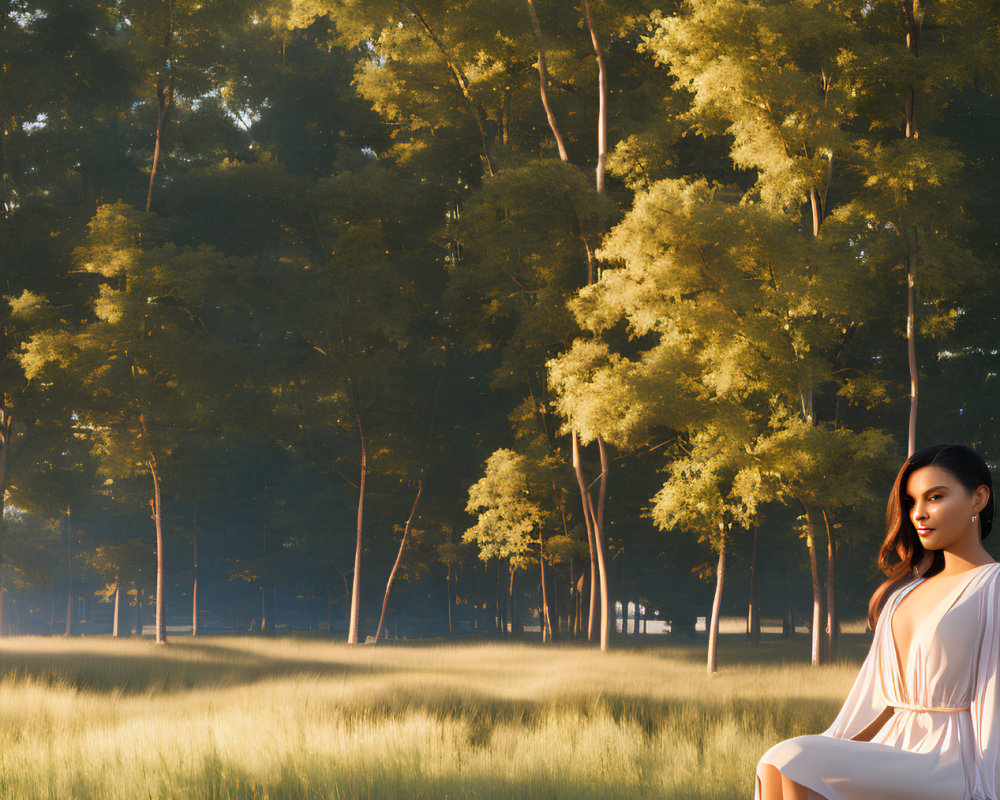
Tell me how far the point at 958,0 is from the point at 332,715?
15.1 metres

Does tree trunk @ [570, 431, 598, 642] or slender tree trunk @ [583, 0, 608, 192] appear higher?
slender tree trunk @ [583, 0, 608, 192]

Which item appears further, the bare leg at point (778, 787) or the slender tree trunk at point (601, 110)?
the slender tree trunk at point (601, 110)

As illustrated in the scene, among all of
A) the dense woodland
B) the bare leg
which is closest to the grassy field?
the dense woodland

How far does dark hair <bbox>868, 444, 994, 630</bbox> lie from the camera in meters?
3.16

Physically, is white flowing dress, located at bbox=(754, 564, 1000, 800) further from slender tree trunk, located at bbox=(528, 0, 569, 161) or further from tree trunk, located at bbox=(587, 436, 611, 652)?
slender tree trunk, located at bbox=(528, 0, 569, 161)

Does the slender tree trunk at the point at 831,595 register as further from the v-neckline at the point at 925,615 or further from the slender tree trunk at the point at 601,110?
the v-neckline at the point at 925,615

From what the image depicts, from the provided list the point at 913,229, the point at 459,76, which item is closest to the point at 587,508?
the point at 913,229

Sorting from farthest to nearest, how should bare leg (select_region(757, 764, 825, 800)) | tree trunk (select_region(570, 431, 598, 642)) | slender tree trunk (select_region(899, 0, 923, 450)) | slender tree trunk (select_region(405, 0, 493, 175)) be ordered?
slender tree trunk (select_region(405, 0, 493, 175)) < tree trunk (select_region(570, 431, 598, 642)) < slender tree trunk (select_region(899, 0, 923, 450)) < bare leg (select_region(757, 764, 825, 800))

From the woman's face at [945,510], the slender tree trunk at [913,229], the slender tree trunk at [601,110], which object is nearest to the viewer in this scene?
the woman's face at [945,510]

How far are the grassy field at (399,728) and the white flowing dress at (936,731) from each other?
4.78 metres

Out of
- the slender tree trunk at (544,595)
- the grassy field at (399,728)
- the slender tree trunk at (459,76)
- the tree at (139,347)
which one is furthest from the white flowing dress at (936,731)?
the slender tree trunk at (544,595)

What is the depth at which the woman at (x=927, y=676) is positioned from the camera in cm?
291

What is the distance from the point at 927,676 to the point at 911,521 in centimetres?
53

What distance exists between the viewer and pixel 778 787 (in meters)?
2.92
